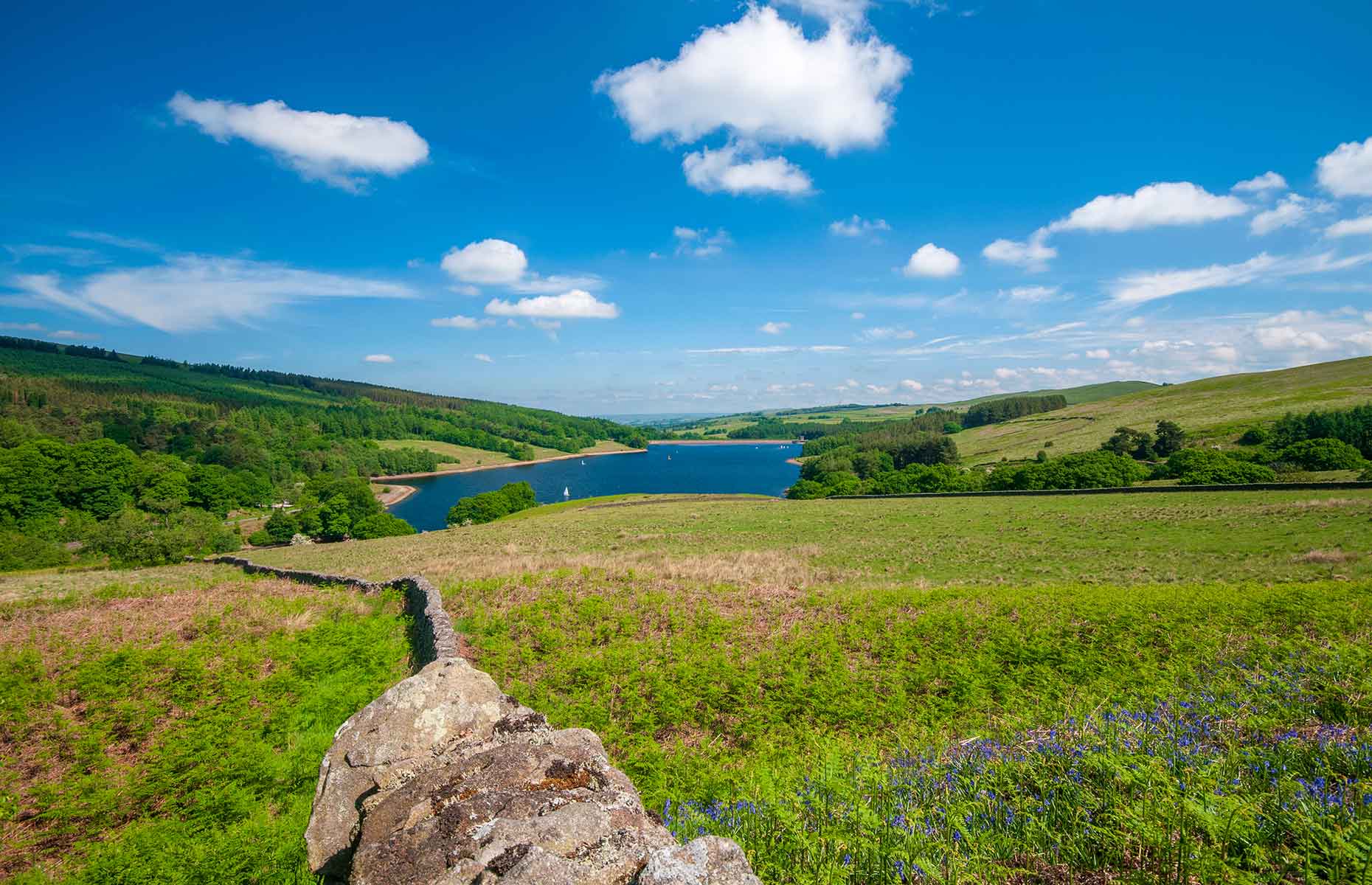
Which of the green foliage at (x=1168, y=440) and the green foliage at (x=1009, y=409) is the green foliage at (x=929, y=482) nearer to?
the green foliage at (x=1168, y=440)

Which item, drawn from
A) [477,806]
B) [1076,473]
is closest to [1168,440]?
[1076,473]

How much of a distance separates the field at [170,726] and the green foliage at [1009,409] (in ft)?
546

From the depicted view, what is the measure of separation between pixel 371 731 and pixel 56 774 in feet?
17.9

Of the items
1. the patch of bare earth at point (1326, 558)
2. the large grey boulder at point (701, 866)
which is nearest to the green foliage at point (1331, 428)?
the patch of bare earth at point (1326, 558)

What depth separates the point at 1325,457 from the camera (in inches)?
1922

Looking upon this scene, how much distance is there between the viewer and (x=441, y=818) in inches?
157

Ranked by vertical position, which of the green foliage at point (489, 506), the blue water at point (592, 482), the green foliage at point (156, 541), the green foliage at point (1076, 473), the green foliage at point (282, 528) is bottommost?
the blue water at point (592, 482)

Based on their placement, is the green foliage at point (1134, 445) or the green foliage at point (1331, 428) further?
the green foliage at point (1134, 445)

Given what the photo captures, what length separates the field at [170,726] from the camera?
5469 millimetres

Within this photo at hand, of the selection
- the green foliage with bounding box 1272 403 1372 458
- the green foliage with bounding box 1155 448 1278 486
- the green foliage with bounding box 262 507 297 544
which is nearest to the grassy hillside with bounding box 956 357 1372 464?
the green foliage with bounding box 1272 403 1372 458

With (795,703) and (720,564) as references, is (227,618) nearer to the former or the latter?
(795,703)

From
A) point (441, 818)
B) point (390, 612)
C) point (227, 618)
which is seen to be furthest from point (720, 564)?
point (441, 818)

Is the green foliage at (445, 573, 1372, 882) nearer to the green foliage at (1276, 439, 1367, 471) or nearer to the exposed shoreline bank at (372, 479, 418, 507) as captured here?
the green foliage at (1276, 439, 1367, 471)

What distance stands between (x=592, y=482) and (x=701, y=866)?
152m
